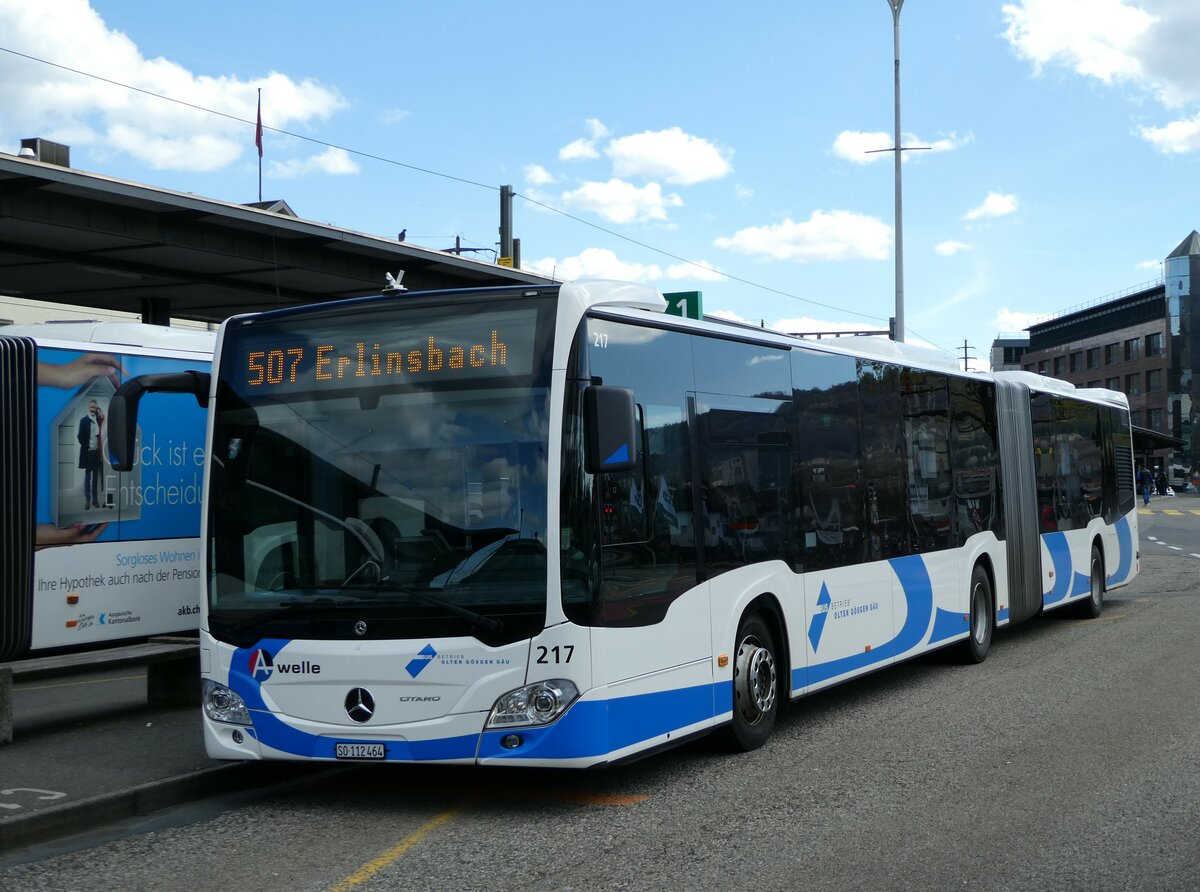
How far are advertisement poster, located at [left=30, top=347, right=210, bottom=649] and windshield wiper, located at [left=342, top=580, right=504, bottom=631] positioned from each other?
3840mm

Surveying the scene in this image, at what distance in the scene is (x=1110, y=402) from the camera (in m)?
20.6

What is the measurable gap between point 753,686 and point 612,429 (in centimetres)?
263

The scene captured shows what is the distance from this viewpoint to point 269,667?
25.7 feet

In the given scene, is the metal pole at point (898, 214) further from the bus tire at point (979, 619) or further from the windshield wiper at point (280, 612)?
the windshield wiper at point (280, 612)

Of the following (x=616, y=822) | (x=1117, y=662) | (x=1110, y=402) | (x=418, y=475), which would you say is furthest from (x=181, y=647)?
(x=1110, y=402)

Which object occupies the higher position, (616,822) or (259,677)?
(259,677)

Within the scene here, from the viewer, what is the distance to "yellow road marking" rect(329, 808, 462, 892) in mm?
6230

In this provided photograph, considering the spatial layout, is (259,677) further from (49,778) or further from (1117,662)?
(1117,662)

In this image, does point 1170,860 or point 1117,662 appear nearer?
point 1170,860

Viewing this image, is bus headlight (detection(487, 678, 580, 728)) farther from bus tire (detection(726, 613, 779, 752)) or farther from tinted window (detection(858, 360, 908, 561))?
tinted window (detection(858, 360, 908, 561))

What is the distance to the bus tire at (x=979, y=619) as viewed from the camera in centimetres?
1379

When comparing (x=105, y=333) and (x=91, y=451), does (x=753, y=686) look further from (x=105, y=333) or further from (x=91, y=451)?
(x=105, y=333)

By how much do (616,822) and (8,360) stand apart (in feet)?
19.3

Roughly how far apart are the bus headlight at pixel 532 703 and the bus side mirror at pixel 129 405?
2.63 metres
